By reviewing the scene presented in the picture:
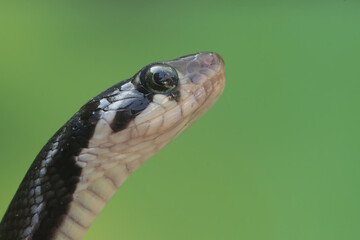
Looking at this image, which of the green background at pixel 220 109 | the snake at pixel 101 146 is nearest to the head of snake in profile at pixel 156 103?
the snake at pixel 101 146

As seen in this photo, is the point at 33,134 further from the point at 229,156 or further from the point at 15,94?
the point at 229,156

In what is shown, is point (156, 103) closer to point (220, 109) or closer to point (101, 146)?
point (101, 146)

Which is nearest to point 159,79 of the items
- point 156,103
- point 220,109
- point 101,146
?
point 156,103

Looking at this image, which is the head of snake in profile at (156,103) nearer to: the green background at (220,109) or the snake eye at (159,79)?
the snake eye at (159,79)

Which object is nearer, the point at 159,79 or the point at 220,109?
the point at 159,79

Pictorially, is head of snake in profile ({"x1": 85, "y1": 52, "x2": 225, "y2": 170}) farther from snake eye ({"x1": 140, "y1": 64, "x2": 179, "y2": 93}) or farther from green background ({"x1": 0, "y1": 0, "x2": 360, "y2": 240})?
green background ({"x1": 0, "y1": 0, "x2": 360, "y2": 240})

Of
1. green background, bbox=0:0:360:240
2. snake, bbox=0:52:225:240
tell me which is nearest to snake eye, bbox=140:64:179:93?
snake, bbox=0:52:225:240
